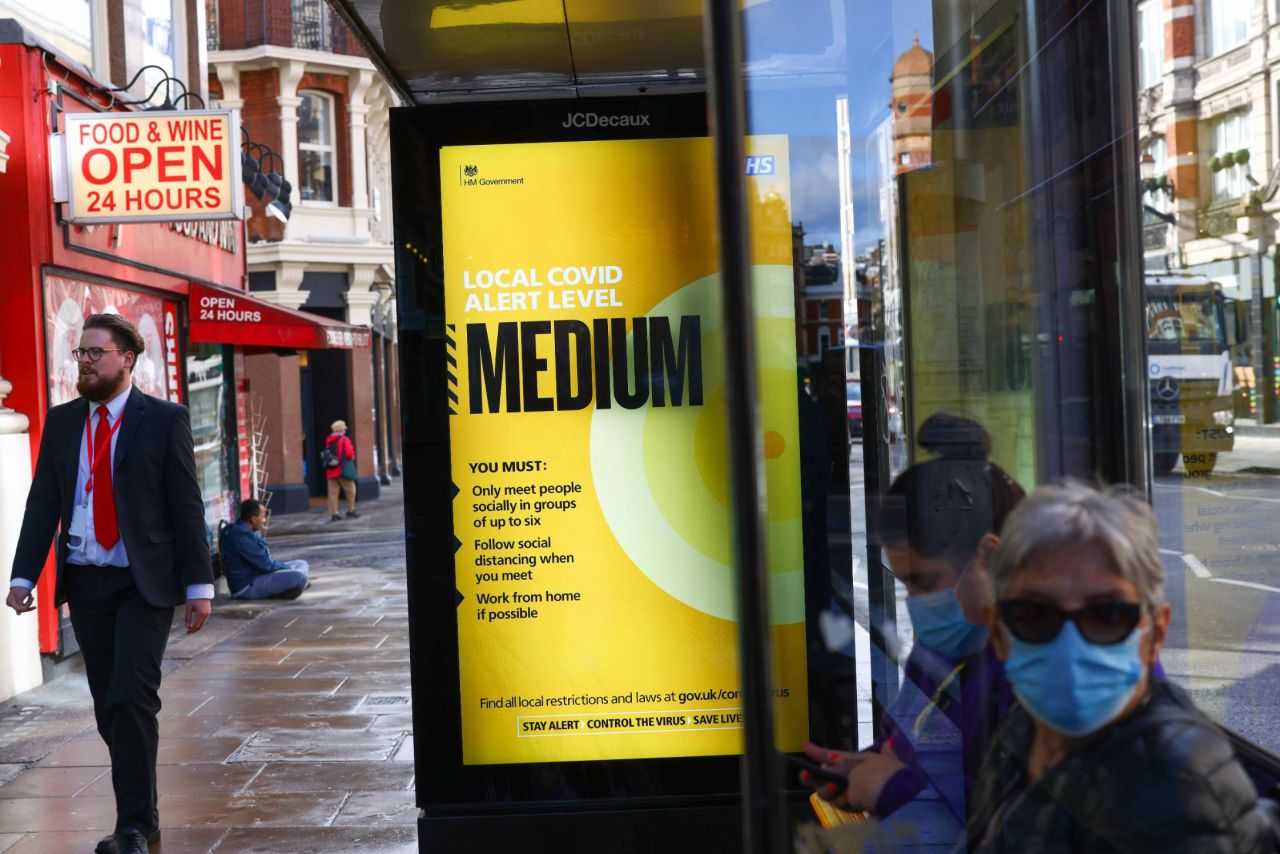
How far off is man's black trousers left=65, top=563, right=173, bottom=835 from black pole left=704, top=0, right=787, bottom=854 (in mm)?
3740

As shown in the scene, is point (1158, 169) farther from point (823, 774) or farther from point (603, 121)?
point (603, 121)

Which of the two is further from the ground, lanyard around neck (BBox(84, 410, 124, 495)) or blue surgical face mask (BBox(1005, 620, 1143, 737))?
lanyard around neck (BBox(84, 410, 124, 495))

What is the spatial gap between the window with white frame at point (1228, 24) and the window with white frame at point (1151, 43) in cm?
40

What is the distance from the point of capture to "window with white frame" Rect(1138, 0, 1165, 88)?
93.2 inches

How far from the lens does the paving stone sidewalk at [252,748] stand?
5410 millimetres

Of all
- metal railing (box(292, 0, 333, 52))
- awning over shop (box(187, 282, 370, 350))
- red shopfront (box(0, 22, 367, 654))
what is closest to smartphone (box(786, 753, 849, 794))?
red shopfront (box(0, 22, 367, 654))

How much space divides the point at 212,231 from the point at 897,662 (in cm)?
1287

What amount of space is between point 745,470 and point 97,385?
158 inches

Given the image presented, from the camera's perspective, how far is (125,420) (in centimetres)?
505

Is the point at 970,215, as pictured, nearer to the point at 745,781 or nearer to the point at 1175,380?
the point at 1175,380

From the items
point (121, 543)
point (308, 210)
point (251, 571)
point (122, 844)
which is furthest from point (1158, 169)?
point (308, 210)

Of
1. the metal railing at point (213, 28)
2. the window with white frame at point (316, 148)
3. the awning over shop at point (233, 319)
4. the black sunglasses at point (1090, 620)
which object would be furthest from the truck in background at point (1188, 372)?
the metal railing at point (213, 28)

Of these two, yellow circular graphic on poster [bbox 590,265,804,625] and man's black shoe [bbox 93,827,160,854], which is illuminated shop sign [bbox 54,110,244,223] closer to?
man's black shoe [bbox 93,827,160,854]

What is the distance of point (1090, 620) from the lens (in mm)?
1660
